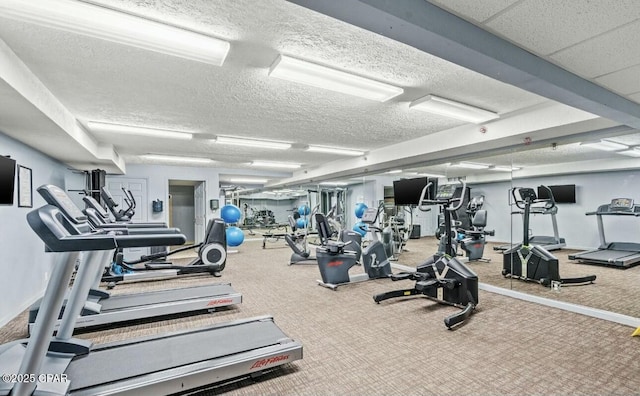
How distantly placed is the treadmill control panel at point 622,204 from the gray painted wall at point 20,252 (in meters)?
8.37

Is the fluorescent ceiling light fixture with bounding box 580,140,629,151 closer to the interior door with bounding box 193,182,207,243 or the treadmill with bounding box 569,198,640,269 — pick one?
the treadmill with bounding box 569,198,640,269

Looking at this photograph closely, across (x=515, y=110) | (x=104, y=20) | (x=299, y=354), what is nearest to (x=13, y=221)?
(x=104, y=20)

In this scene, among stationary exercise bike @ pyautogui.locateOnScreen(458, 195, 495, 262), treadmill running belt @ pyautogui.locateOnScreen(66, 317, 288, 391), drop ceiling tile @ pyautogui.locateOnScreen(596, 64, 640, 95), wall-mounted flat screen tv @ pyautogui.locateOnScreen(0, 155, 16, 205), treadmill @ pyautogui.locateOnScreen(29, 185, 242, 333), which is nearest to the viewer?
treadmill running belt @ pyautogui.locateOnScreen(66, 317, 288, 391)

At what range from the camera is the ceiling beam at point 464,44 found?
4.61 ft

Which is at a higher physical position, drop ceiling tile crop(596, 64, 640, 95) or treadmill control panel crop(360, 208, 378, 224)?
drop ceiling tile crop(596, 64, 640, 95)

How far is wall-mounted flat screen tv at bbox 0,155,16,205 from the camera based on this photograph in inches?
116

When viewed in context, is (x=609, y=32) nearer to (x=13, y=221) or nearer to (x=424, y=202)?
(x=424, y=202)

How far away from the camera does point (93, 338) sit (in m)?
2.96

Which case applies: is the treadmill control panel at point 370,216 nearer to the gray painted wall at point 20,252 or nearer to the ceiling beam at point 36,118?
the ceiling beam at point 36,118

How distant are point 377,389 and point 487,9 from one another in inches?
96.8

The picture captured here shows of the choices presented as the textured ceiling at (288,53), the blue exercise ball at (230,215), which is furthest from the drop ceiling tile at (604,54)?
the blue exercise ball at (230,215)

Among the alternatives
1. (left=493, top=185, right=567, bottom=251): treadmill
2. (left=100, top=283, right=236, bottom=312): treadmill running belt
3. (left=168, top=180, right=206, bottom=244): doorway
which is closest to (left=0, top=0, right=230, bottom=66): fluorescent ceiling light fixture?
(left=100, top=283, right=236, bottom=312): treadmill running belt

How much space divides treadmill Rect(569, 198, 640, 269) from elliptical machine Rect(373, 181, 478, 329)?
10.3ft

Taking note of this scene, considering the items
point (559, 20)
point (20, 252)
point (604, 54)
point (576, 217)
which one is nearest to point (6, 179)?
point (20, 252)
